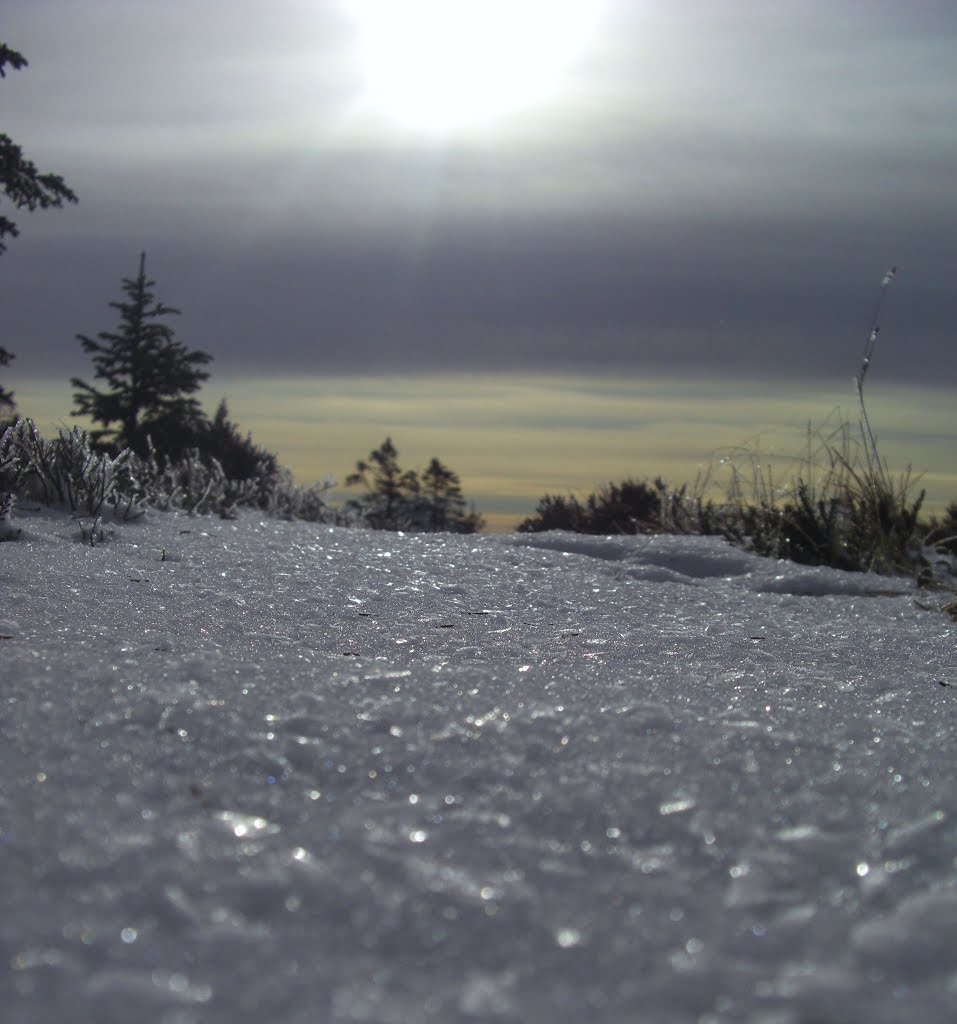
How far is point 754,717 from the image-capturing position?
1810 millimetres

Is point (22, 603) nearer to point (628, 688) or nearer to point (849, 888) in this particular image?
point (628, 688)

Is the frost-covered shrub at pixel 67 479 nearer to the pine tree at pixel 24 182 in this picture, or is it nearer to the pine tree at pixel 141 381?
the pine tree at pixel 24 182

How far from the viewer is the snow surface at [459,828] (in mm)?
952

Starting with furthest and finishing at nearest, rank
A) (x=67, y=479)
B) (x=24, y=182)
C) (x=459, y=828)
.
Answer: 1. (x=24, y=182)
2. (x=67, y=479)
3. (x=459, y=828)

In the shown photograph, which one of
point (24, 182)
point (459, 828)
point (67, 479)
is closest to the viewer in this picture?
point (459, 828)

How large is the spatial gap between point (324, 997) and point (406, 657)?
1331 millimetres

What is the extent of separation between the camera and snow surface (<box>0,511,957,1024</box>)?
95 cm

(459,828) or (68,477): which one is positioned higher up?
(68,477)

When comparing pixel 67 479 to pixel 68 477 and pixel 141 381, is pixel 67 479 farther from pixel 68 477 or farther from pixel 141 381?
pixel 141 381

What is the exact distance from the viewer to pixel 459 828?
127 cm

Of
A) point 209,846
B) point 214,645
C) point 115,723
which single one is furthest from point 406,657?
point 209,846

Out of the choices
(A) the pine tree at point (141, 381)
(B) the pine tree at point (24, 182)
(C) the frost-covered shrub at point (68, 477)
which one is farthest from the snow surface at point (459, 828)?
(A) the pine tree at point (141, 381)

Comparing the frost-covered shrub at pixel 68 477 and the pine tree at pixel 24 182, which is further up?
the pine tree at pixel 24 182

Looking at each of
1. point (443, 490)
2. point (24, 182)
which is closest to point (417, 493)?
point (443, 490)
